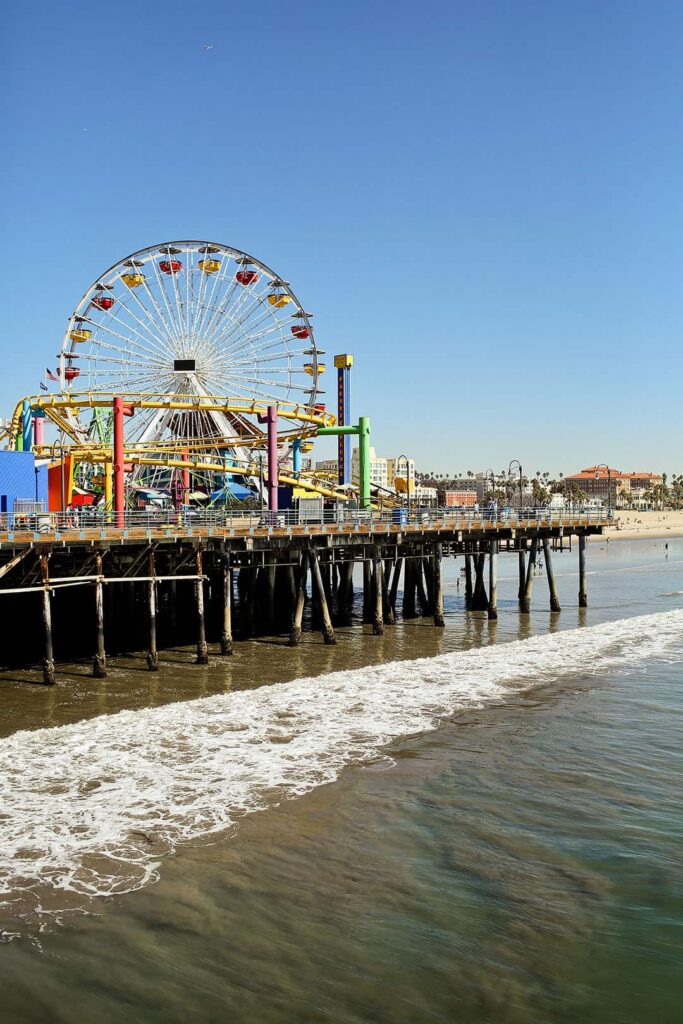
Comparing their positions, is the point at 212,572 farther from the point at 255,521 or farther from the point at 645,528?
the point at 645,528

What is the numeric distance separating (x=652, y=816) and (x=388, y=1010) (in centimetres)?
616

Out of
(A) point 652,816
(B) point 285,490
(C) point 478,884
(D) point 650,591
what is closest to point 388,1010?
(C) point 478,884

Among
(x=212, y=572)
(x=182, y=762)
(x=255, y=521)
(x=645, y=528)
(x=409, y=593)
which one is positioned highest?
(x=255, y=521)

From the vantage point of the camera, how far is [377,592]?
32.0 metres

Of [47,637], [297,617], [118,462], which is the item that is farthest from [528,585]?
[47,637]

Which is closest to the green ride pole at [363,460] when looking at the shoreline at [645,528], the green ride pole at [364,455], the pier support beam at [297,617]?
the green ride pole at [364,455]

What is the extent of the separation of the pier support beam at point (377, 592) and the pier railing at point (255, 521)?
1044 millimetres

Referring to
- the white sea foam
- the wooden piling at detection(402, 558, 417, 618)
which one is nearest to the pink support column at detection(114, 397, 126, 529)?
the white sea foam

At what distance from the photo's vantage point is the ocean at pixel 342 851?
849 centimetres

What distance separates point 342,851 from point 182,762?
4.97 m

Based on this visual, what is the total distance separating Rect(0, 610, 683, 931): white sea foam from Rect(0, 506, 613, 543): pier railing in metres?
5.99

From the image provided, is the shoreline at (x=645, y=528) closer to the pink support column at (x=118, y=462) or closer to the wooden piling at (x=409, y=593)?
the wooden piling at (x=409, y=593)

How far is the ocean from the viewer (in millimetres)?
8492

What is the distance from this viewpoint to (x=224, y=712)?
19.4 metres
